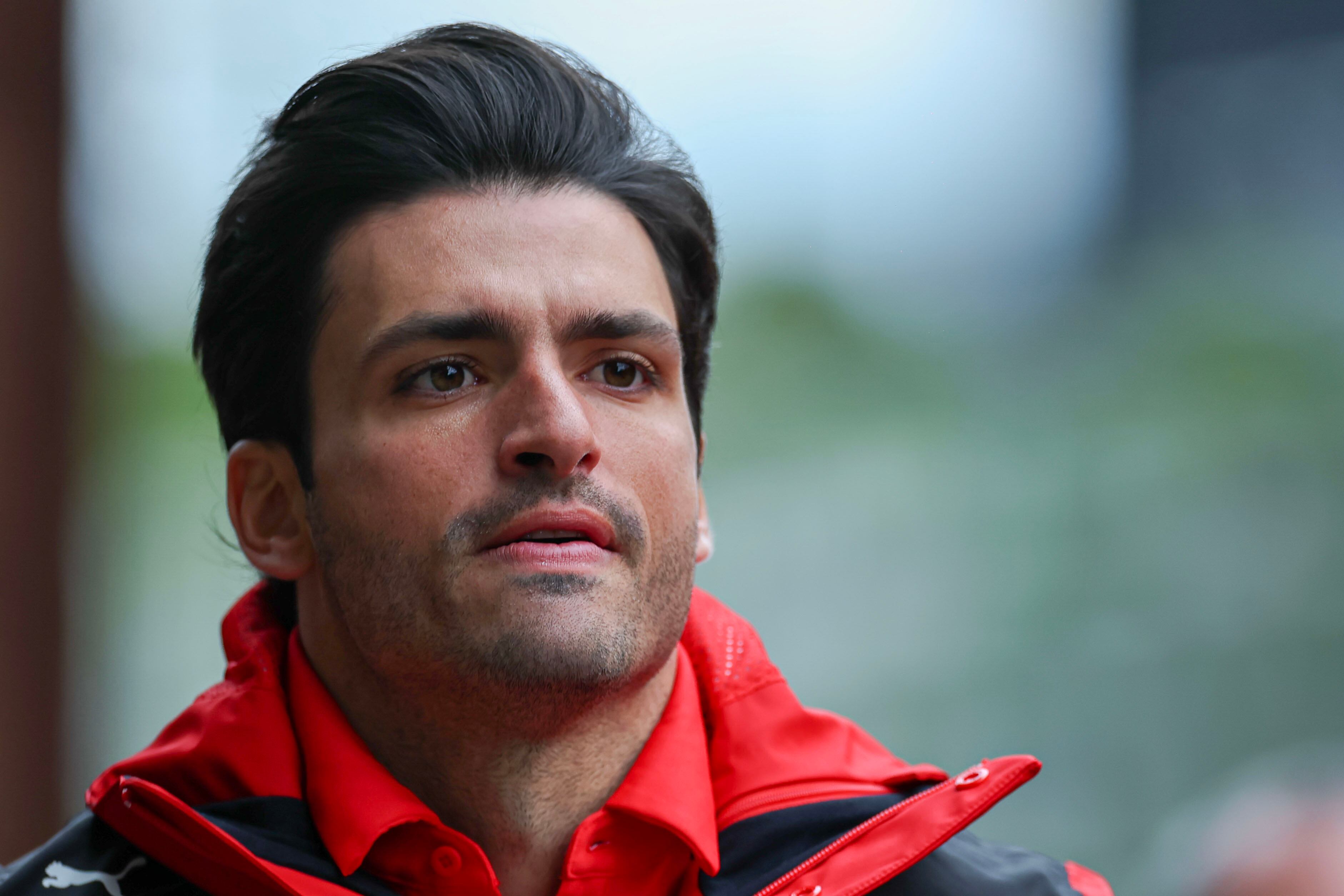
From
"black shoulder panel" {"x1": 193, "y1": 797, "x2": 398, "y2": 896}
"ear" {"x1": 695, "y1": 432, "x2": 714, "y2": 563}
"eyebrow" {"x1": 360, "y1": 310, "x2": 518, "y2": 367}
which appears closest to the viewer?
"black shoulder panel" {"x1": 193, "y1": 797, "x2": 398, "y2": 896}

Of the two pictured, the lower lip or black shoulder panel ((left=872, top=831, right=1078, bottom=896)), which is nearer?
Result: the lower lip

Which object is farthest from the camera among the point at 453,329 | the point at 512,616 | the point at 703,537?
the point at 703,537

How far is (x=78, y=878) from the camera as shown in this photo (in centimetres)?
157

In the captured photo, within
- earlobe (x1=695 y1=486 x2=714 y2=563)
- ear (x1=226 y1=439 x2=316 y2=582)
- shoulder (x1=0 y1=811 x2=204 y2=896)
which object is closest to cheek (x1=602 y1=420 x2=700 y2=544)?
earlobe (x1=695 y1=486 x2=714 y2=563)

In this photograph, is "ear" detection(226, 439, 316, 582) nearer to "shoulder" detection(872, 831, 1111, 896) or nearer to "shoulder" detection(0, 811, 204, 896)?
"shoulder" detection(0, 811, 204, 896)

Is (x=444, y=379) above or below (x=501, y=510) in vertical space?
above

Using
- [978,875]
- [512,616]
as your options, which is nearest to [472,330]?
[512,616]

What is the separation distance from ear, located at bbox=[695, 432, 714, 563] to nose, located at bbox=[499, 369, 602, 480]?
0.31m

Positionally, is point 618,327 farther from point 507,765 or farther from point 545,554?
point 507,765

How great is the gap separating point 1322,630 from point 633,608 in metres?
2.57

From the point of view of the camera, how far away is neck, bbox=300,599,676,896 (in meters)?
1.61

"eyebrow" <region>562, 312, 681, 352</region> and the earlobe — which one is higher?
"eyebrow" <region>562, 312, 681, 352</region>

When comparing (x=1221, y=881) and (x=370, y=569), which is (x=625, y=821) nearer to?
(x=370, y=569)

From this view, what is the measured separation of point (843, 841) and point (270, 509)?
1021mm
